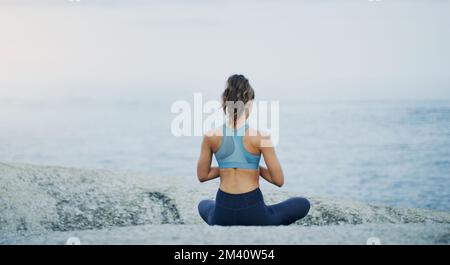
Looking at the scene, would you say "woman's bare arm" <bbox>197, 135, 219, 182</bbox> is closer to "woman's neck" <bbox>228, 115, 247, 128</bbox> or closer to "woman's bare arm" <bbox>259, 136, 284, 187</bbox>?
"woman's neck" <bbox>228, 115, 247, 128</bbox>

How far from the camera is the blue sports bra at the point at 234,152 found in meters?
3.35

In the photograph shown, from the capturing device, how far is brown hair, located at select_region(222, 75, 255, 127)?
11.0 feet

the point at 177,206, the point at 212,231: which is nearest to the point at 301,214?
the point at 212,231

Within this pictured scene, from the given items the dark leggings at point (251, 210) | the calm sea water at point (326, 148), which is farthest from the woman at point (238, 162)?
the calm sea water at point (326, 148)

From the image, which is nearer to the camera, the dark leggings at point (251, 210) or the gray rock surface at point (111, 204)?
the dark leggings at point (251, 210)

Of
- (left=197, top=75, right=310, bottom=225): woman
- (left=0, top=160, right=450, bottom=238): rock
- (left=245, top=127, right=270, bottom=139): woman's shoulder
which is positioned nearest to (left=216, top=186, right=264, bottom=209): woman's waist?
(left=197, top=75, right=310, bottom=225): woman

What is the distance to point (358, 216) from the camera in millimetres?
5297

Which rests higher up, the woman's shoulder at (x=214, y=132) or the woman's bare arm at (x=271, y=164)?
the woman's shoulder at (x=214, y=132)

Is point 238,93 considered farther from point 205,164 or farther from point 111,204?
point 111,204

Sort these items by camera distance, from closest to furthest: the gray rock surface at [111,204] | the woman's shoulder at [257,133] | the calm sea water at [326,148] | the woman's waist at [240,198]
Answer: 1. the woman's shoulder at [257,133]
2. the woman's waist at [240,198]
3. the gray rock surface at [111,204]
4. the calm sea water at [326,148]

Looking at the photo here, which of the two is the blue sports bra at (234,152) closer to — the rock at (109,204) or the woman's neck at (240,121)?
the woman's neck at (240,121)

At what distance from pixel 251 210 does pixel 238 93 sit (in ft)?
2.62
